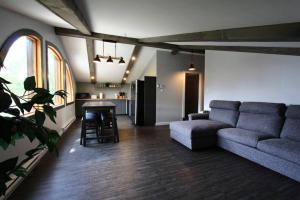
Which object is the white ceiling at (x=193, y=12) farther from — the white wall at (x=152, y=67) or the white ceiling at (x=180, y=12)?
the white wall at (x=152, y=67)

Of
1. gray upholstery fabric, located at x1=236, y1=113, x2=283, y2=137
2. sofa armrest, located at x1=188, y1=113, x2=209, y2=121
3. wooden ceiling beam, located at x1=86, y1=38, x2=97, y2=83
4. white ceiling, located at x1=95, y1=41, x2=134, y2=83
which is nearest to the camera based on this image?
gray upholstery fabric, located at x1=236, y1=113, x2=283, y2=137

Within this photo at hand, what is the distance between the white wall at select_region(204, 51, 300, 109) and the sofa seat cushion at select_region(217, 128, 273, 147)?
908mm

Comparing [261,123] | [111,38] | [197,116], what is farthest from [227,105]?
[111,38]

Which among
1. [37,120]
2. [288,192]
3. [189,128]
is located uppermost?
[37,120]

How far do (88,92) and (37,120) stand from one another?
299 inches

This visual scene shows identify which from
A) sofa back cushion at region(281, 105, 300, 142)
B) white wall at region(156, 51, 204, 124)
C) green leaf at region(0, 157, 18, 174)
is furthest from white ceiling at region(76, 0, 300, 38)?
white wall at region(156, 51, 204, 124)

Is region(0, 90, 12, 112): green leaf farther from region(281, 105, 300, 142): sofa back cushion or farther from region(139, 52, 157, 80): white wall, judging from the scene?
region(139, 52, 157, 80): white wall

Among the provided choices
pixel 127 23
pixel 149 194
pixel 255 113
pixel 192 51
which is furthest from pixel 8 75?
pixel 192 51

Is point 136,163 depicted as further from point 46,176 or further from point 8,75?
point 8,75

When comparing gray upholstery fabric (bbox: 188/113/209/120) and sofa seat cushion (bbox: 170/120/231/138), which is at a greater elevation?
gray upholstery fabric (bbox: 188/113/209/120)

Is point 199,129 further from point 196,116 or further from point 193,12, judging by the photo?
point 193,12

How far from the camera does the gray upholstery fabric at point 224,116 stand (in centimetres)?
384

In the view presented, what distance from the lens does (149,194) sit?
2035 mm

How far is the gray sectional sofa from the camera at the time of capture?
8.14 ft
